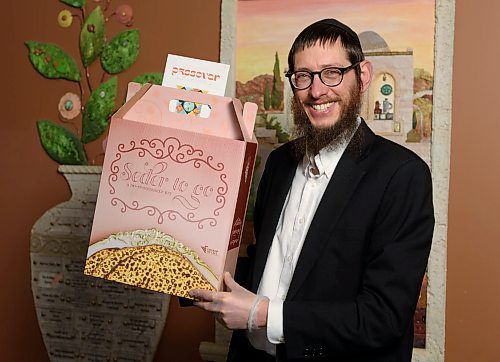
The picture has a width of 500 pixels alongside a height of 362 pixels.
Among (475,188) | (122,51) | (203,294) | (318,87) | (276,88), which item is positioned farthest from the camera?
(122,51)

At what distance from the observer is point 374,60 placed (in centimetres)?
182

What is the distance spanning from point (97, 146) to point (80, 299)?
58 cm

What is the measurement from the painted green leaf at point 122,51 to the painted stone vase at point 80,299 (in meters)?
0.39

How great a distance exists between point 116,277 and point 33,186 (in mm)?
1164

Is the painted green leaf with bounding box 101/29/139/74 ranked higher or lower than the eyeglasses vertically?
higher

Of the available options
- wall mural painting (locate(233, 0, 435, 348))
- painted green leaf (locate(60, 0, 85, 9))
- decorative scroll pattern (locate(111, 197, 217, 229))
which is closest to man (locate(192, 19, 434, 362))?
decorative scroll pattern (locate(111, 197, 217, 229))

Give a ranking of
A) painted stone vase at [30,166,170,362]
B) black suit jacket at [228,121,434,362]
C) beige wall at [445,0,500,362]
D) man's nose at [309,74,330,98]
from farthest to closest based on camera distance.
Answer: painted stone vase at [30,166,170,362] < beige wall at [445,0,500,362] < man's nose at [309,74,330,98] < black suit jacket at [228,121,434,362]

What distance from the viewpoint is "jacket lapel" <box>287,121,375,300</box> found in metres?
1.21

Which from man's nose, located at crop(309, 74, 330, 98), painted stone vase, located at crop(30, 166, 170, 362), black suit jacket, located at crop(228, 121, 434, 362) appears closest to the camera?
black suit jacket, located at crop(228, 121, 434, 362)

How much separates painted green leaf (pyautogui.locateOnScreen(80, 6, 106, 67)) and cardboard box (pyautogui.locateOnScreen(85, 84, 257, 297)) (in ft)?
3.20

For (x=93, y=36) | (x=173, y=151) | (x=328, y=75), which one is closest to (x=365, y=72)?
(x=328, y=75)

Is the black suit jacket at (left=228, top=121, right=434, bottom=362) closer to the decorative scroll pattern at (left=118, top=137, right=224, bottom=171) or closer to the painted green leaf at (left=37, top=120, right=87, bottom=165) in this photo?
the decorative scroll pattern at (left=118, top=137, right=224, bottom=171)

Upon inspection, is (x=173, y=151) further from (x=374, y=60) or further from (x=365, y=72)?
(x=374, y=60)

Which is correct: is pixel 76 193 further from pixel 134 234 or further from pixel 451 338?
pixel 451 338
